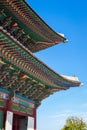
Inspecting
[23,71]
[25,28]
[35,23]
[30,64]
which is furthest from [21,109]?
[35,23]

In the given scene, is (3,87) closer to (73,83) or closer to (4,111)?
(4,111)

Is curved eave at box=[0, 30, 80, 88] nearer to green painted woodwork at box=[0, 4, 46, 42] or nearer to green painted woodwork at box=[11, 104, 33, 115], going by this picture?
green painted woodwork at box=[11, 104, 33, 115]

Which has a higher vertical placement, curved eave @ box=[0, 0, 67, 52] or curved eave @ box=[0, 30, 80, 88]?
curved eave @ box=[0, 0, 67, 52]

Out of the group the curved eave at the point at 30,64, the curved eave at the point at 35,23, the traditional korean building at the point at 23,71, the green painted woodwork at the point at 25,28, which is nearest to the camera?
the curved eave at the point at 30,64

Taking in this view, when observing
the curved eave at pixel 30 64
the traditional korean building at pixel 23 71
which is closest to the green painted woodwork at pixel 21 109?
the traditional korean building at pixel 23 71

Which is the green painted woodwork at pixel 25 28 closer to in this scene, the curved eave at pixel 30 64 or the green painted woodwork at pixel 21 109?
the curved eave at pixel 30 64

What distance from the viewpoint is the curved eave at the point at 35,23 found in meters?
16.9

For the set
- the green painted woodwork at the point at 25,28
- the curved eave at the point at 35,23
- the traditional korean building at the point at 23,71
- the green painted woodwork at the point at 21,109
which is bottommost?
the green painted woodwork at the point at 21,109

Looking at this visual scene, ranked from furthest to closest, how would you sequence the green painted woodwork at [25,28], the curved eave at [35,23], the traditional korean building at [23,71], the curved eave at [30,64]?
the green painted woodwork at [25,28]
the curved eave at [35,23]
the traditional korean building at [23,71]
the curved eave at [30,64]

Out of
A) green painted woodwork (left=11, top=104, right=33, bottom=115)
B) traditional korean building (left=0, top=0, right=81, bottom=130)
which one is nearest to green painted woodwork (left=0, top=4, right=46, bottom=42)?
traditional korean building (left=0, top=0, right=81, bottom=130)

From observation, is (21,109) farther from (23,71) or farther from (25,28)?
(25,28)

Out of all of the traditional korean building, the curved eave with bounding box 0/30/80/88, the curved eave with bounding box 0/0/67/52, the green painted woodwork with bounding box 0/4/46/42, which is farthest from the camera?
the green painted woodwork with bounding box 0/4/46/42

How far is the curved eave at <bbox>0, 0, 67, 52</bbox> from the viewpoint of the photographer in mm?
16898

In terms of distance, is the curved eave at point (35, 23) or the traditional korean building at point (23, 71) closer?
the traditional korean building at point (23, 71)
